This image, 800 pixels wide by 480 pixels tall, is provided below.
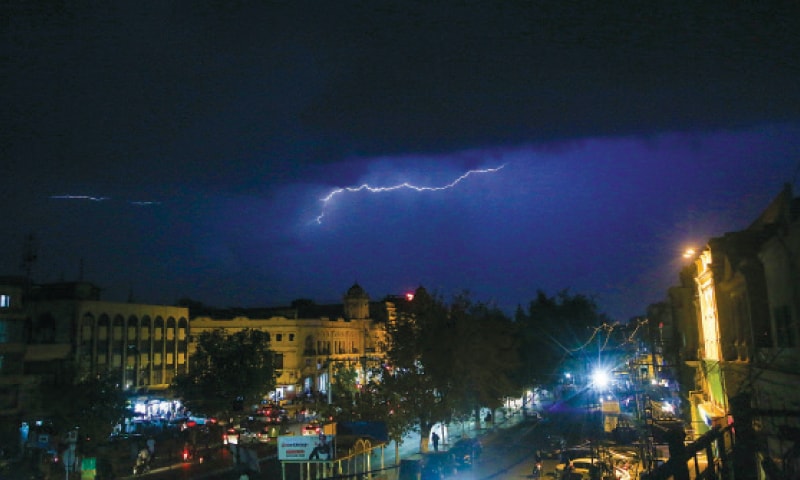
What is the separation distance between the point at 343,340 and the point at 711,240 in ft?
244

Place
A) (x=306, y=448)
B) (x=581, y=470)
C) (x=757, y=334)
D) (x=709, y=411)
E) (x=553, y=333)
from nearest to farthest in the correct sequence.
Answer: (x=306, y=448) → (x=757, y=334) → (x=581, y=470) → (x=709, y=411) → (x=553, y=333)

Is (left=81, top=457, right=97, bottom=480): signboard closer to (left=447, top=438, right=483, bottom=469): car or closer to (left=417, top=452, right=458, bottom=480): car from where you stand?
(left=417, top=452, right=458, bottom=480): car

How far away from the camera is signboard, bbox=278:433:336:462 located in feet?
65.1

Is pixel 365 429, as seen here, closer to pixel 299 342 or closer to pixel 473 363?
pixel 473 363

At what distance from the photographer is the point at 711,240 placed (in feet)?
85.3

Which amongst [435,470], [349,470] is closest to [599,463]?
[435,470]

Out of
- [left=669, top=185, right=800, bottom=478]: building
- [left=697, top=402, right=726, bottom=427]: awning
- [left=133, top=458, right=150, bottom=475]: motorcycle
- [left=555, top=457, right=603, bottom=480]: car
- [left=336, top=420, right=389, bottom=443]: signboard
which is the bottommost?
[left=133, top=458, right=150, bottom=475]: motorcycle

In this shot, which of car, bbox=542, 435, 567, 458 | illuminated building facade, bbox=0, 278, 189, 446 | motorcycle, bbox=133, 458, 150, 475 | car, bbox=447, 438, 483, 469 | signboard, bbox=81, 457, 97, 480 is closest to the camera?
signboard, bbox=81, 457, 97, 480

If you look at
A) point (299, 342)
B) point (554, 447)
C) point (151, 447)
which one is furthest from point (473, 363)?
point (299, 342)

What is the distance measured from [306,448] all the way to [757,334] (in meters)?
14.8

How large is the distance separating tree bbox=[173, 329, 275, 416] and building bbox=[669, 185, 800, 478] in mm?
32326

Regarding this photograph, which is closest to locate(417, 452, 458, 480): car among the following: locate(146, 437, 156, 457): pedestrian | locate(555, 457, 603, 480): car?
locate(555, 457, 603, 480): car

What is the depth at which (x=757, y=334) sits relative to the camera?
2055 cm

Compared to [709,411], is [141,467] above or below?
below
